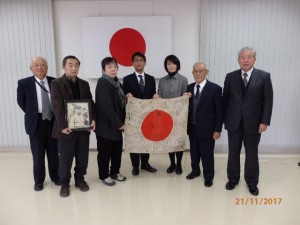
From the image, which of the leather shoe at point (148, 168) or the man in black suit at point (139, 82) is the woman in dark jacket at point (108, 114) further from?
the leather shoe at point (148, 168)

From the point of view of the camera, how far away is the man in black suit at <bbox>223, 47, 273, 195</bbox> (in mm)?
2820

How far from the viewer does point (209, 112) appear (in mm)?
3096

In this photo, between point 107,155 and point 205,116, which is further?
point 107,155

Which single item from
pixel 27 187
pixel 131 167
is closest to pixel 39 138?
pixel 27 187

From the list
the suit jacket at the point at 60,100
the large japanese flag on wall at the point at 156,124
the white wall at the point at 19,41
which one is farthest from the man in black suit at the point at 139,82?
the white wall at the point at 19,41

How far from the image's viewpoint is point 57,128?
2898 mm

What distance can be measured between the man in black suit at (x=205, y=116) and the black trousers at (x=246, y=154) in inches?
7.6

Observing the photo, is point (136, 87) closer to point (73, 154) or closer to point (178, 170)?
point (73, 154)

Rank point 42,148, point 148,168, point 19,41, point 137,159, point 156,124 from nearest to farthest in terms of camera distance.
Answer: point 42,148, point 156,124, point 137,159, point 148,168, point 19,41

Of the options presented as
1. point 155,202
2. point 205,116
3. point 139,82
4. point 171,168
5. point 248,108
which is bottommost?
point 155,202

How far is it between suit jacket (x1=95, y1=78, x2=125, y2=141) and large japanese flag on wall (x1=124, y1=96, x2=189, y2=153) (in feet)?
0.52

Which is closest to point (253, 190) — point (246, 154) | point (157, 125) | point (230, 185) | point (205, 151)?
point (230, 185)

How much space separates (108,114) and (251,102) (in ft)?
4.97

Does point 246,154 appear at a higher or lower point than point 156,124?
lower
